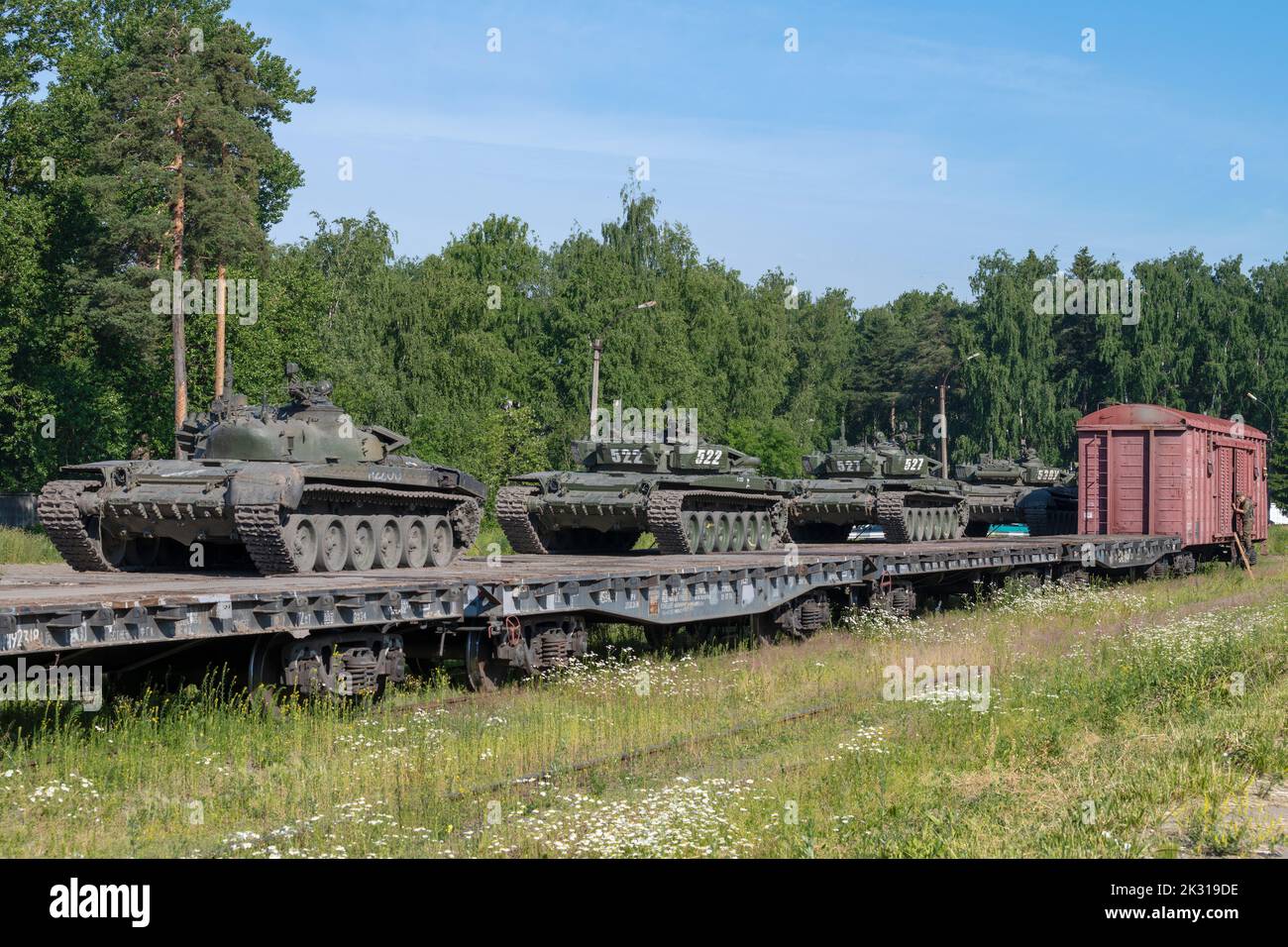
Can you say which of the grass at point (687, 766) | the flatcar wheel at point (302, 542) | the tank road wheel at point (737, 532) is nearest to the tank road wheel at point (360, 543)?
the flatcar wheel at point (302, 542)

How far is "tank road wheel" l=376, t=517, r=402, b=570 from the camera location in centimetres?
1877

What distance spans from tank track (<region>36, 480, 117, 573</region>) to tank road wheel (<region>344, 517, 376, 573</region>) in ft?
8.94

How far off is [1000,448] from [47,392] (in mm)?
49293

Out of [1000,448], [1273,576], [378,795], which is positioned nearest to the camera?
[378,795]

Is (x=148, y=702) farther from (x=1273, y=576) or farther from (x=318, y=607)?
(x=1273, y=576)

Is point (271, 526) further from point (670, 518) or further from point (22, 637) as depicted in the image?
point (670, 518)

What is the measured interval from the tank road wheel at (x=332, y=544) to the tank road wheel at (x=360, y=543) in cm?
6

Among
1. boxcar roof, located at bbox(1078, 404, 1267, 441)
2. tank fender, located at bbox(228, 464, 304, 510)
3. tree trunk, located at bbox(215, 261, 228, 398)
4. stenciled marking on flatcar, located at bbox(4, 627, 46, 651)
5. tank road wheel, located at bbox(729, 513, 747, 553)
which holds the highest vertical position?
tree trunk, located at bbox(215, 261, 228, 398)

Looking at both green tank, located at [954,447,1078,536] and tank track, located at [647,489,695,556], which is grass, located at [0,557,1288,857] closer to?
tank track, located at [647,489,695,556]

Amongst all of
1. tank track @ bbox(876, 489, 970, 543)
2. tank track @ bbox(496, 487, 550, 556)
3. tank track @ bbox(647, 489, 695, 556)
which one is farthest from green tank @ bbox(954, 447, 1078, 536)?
tank track @ bbox(496, 487, 550, 556)

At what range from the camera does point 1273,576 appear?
3033 cm

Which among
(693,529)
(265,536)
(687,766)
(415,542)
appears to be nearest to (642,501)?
(693,529)

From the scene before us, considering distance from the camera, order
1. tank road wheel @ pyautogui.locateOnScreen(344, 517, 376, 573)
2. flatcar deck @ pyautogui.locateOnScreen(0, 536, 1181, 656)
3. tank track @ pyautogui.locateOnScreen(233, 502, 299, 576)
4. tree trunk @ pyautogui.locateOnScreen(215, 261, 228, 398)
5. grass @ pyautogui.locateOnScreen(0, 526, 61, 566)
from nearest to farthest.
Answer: flatcar deck @ pyautogui.locateOnScreen(0, 536, 1181, 656) → tank track @ pyautogui.locateOnScreen(233, 502, 299, 576) → tank road wheel @ pyautogui.locateOnScreen(344, 517, 376, 573) → grass @ pyautogui.locateOnScreen(0, 526, 61, 566) → tree trunk @ pyautogui.locateOnScreen(215, 261, 228, 398)
